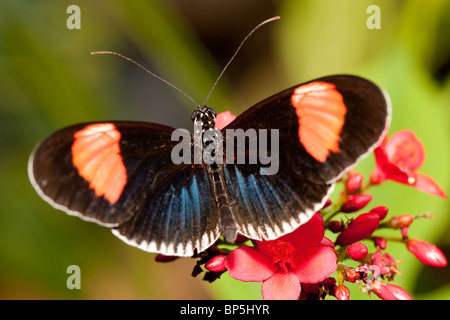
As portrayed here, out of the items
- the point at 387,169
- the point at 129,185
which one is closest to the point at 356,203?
the point at 387,169

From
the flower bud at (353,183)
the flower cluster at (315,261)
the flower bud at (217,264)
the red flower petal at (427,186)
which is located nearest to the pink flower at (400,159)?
the red flower petal at (427,186)

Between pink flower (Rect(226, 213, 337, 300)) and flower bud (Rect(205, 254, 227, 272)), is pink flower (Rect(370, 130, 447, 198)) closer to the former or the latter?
pink flower (Rect(226, 213, 337, 300))

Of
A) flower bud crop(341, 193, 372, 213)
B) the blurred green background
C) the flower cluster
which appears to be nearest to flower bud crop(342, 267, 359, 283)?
the flower cluster

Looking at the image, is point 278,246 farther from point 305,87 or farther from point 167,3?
point 167,3

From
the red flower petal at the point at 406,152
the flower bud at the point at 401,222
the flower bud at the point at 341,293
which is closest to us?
the flower bud at the point at 341,293

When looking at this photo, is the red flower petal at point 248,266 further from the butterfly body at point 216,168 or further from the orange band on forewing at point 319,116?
the orange band on forewing at point 319,116

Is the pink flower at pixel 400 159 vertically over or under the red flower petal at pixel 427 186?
over
